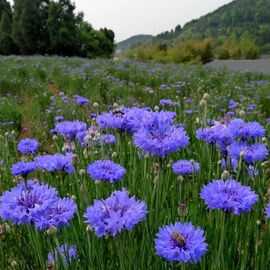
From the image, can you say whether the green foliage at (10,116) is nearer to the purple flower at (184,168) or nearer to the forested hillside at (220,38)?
the purple flower at (184,168)

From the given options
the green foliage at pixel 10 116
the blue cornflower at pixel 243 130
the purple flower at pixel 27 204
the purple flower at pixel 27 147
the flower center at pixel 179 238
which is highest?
the blue cornflower at pixel 243 130

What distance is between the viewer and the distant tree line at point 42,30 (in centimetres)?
2750

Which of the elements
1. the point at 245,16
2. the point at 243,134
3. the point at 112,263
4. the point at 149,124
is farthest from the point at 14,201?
the point at 245,16

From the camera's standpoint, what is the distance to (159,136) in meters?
1.43

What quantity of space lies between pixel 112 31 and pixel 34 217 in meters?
40.9

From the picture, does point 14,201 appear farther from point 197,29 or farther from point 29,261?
point 197,29

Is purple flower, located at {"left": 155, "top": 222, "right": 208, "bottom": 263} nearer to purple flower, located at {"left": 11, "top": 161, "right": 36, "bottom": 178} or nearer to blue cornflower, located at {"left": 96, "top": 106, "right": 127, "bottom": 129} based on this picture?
blue cornflower, located at {"left": 96, "top": 106, "right": 127, "bottom": 129}

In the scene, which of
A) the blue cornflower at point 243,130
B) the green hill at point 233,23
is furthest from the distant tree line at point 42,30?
the green hill at point 233,23

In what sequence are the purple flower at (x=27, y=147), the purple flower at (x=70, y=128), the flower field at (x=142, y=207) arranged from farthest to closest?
the purple flower at (x=27, y=147) → the purple flower at (x=70, y=128) → the flower field at (x=142, y=207)

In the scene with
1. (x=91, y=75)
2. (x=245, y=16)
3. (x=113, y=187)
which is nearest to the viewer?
(x=113, y=187)

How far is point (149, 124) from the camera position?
1.47 m

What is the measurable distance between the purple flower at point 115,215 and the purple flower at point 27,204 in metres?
0.13

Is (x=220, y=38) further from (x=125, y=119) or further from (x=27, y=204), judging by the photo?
(x=27, y=204)

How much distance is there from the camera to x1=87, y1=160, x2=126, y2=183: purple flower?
1496 millimetres
